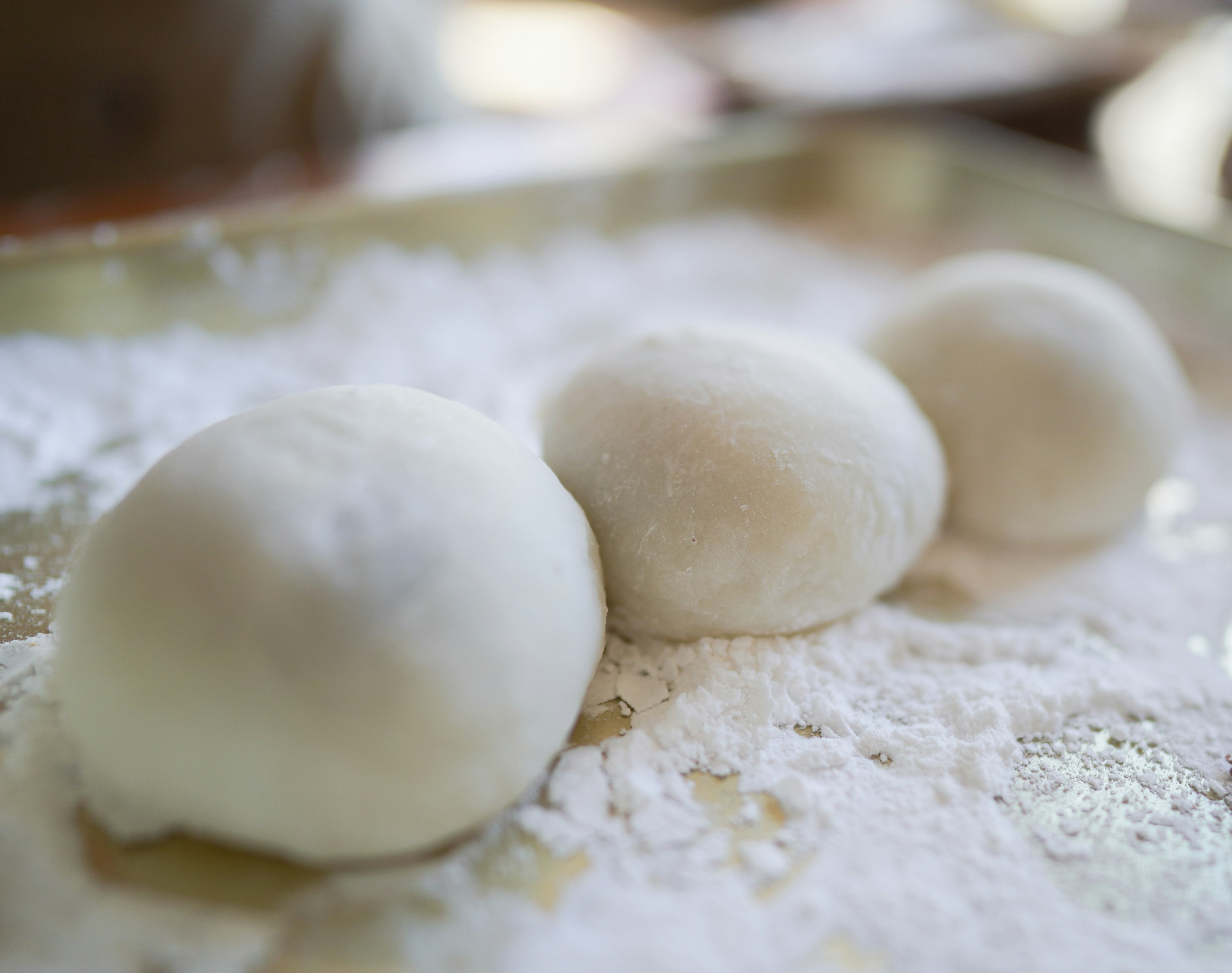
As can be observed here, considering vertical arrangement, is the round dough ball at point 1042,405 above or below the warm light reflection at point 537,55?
below

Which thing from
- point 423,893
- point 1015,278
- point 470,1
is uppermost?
point 470,1

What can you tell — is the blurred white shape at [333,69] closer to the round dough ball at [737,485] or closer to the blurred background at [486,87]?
the blurred background at [486,87]

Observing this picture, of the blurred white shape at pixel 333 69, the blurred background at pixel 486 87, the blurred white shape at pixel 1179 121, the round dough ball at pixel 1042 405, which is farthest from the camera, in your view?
the blurred white shape at pixel 1179 121

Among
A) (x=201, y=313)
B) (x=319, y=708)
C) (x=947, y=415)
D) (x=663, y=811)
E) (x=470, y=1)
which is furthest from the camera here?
(x=470, y=1)

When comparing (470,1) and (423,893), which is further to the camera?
(470,1)

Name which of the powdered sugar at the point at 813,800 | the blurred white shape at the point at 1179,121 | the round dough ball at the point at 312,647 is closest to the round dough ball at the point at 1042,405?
the powdered sugar at the point at 813,800

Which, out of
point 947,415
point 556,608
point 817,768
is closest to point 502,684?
point 556,608

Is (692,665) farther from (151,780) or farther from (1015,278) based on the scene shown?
(1015,278)
